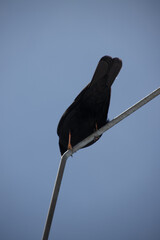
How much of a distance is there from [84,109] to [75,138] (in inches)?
30.5

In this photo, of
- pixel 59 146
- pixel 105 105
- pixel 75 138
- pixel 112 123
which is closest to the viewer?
pixel 112 123

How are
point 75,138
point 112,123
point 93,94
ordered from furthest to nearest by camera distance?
point 75,138
point 93,94
point 112,123

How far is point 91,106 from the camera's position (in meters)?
5.39

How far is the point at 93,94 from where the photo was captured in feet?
16.6

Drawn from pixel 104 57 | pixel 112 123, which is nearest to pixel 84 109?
pixel 104 57

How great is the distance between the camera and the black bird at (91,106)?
4.72 m

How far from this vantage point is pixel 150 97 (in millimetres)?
3229

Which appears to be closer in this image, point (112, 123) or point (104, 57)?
point (112, 123)

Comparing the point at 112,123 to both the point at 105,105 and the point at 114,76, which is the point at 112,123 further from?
the point at 105,105

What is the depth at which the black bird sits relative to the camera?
472 cm

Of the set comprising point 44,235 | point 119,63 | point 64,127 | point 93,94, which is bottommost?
point 44,235

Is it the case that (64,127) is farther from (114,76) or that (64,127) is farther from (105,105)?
(114,76)

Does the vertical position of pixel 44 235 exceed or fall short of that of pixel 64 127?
it falls short

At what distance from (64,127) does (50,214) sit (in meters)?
2.80
